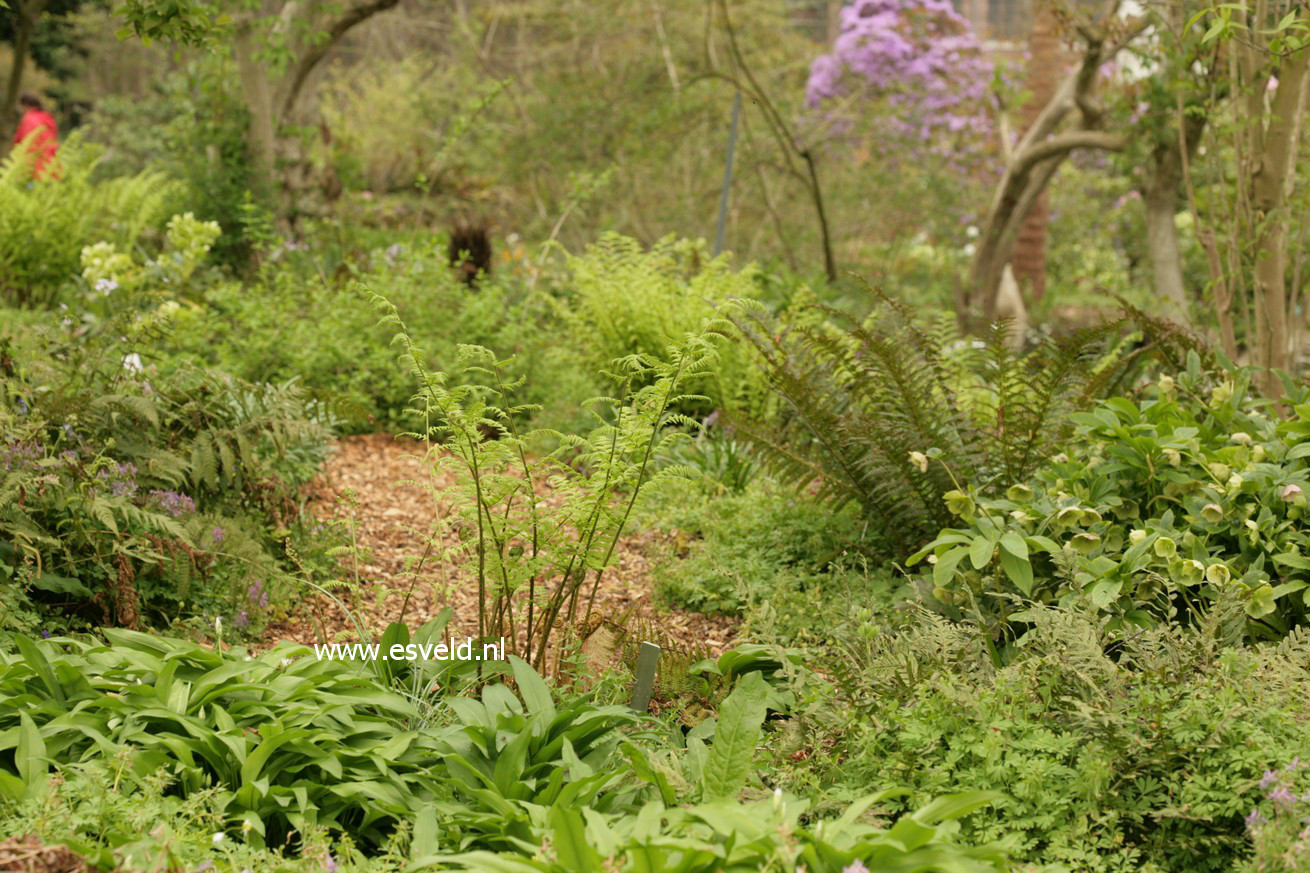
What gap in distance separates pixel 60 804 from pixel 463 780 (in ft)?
2.50

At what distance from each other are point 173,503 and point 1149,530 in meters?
2.83

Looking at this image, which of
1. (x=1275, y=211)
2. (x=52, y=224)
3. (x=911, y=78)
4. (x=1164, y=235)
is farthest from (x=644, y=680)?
(x=911, y=78)

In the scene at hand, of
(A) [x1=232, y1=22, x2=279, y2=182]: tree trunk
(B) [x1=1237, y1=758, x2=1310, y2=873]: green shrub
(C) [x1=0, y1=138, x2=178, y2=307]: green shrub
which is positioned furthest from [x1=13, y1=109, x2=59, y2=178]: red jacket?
(B) [x1=1237, y1=758, x2=1310, y2=873]: green shrub

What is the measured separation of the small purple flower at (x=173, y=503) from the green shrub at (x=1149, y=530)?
86.8 inches

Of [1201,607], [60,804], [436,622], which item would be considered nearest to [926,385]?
[1201,607]

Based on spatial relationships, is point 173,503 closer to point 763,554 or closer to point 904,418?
point 763,554

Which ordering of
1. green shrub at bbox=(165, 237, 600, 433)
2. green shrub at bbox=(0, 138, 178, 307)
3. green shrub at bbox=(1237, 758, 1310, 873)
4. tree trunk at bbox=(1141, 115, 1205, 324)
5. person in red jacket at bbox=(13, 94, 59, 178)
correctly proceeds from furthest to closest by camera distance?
person in red jacket at bbox=(13, 94, 59, 178), green shrub at bbox=(0, 138, 178, 307), tree trunk at bbox=(1141, 115, 1205, 324), green shrub at bbox=(165, 237, 600, 433), green shrub at bbox=(1237, 758, 1310, 873)

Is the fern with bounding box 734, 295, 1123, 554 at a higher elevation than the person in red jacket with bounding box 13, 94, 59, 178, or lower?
lower

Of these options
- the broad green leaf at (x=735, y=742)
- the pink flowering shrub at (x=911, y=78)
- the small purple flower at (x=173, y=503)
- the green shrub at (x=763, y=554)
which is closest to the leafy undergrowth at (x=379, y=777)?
the broad green leaf at (x=735, y=742)

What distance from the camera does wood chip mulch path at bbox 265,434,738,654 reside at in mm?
3662

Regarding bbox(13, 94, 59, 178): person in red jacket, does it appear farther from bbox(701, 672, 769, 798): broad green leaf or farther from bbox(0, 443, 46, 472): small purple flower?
bbox(701, 672, 769, 798): broad green leaf

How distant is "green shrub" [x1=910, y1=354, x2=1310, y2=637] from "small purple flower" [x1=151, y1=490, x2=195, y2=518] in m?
2.20

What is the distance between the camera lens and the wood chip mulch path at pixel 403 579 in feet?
12.0

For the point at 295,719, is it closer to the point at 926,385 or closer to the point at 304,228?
the point at 926,385
